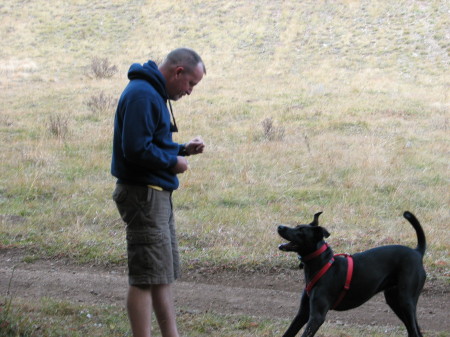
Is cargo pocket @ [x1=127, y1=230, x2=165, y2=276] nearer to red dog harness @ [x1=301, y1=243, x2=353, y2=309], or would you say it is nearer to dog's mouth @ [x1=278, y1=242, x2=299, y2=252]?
dog's mouth @ [x1=278, y1=242, x2=299, y2=252]

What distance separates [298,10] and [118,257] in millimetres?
24616

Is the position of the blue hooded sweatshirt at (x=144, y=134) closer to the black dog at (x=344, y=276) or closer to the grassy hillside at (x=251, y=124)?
the black dog at (x=344, y=276)

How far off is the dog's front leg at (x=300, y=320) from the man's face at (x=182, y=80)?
1.72m

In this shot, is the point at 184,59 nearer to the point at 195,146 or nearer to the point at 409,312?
the point at 195,146

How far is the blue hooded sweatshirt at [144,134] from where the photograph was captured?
11.5 ft

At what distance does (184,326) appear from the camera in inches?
195

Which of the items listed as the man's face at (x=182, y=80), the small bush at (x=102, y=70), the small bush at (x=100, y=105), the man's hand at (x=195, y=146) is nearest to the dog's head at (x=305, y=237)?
the man's hand at (x=195, y=146)

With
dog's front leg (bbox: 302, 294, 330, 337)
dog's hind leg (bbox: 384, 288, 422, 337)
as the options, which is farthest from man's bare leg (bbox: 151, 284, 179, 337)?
dog's hind leg (bbox: 384, 288, 422, 337)

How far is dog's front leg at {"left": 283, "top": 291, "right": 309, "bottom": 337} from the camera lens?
4.45 meters


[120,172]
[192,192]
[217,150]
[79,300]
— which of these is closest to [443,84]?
[217,150]

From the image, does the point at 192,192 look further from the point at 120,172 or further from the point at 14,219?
the point at 120,172

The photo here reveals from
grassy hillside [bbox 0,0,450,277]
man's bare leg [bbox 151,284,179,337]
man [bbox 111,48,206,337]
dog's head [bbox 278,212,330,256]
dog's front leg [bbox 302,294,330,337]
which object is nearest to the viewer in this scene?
man [bbox 111,48,206,337]

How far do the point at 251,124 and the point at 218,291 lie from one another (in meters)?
8.18

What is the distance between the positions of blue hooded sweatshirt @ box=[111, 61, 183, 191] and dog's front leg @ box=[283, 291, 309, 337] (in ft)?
4.50
